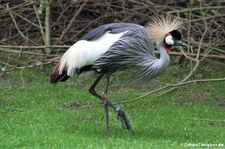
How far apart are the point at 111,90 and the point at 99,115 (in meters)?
1.74

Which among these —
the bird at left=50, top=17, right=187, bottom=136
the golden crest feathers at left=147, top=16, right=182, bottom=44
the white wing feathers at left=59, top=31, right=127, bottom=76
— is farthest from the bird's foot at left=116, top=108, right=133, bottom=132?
the golden crest feathers at left=147, top=16, right=182, bottom=44

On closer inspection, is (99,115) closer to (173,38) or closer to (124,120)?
(124,120)

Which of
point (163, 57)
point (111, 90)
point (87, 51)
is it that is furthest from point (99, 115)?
point (111, 90)

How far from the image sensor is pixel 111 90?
33.9 ft

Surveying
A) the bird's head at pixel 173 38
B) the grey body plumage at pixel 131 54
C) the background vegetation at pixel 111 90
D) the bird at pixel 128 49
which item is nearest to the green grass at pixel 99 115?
the background vegetation at pixel 111 90

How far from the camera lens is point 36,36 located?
1256cm

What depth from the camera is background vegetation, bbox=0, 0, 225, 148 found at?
732 cm

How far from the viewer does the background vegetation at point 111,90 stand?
7.32 meters

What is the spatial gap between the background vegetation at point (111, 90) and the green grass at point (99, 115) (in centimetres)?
1

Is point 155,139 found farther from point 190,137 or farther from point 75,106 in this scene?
point 75,106

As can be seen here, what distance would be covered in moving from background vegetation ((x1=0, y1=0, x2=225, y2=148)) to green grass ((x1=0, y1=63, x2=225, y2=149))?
1cm

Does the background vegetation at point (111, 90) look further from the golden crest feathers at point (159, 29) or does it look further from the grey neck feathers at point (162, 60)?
the golden crest feathers at point (159, 29)

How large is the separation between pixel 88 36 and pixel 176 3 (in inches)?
160

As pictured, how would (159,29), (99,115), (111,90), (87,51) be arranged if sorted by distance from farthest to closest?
(111,90) → (99,115) → (87,51) → (159,29)
